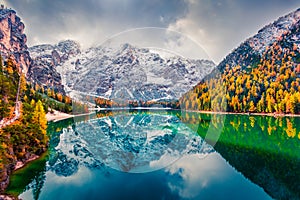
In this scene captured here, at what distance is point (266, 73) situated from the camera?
56906 mm

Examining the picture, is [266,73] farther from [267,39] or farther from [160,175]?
[160,175]

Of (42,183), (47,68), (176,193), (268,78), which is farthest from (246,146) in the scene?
(47,68)

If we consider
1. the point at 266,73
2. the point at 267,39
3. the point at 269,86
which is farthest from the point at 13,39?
the point at 267,39

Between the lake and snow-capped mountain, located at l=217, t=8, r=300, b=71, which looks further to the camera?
snow-capped mountain, located at l=217, t=8, r=300, b=71

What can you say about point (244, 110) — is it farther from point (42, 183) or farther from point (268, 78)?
point (42, 183)

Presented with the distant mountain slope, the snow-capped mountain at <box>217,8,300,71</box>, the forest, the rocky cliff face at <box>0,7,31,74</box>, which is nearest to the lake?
the distant mountain slope

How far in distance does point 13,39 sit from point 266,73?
→ 9452 cm

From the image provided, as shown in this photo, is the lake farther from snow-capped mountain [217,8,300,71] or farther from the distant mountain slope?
snow-capped mountain [217,8,300,71]

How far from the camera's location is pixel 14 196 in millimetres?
7891

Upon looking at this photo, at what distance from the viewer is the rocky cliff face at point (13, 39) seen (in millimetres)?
79812

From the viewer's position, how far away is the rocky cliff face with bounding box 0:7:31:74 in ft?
262

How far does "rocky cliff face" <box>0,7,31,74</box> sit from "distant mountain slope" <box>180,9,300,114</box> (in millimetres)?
71457

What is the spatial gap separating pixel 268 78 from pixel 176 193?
181 ft

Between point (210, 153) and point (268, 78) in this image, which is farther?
point (268, 78)
